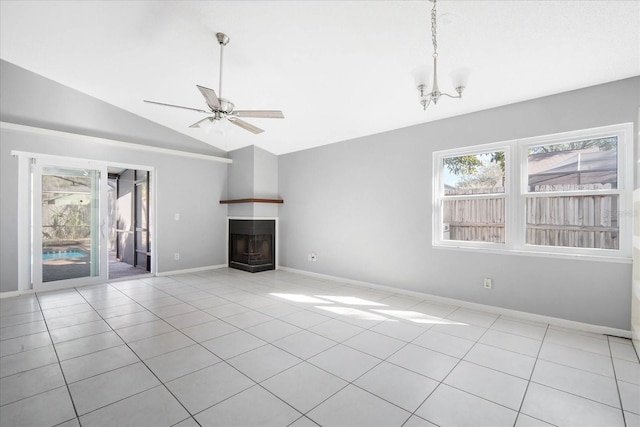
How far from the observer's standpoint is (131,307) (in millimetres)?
3729

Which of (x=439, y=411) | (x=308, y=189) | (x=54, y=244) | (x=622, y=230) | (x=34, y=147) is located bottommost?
(x=439, y=411)

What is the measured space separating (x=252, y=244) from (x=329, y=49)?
4020mm

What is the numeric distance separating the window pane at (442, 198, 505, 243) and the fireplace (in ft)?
11.4

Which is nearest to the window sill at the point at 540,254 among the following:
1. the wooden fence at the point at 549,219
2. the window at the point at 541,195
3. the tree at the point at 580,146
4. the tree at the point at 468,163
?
the window at the point at 541,195

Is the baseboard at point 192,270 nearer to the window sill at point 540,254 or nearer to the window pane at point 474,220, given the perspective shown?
the window sill at point 540,254

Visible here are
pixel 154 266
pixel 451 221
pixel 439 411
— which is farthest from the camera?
pixel 154 266

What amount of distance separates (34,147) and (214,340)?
412cm

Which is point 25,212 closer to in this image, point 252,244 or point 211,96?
point 252,244

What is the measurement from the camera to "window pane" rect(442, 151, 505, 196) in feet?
12.0

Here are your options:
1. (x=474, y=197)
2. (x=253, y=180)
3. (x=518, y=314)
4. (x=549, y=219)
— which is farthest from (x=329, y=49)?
(x=518, y=314)

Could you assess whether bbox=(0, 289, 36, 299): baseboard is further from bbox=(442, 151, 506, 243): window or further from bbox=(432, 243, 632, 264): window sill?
bbox=(442, 151, 506, 243): window

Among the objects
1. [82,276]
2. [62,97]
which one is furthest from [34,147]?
[82,276]

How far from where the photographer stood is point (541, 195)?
3.31 m

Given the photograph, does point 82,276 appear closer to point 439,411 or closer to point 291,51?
point 291,51
